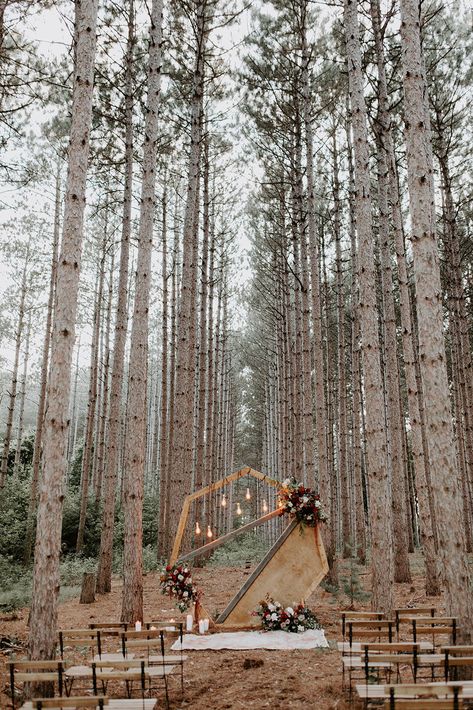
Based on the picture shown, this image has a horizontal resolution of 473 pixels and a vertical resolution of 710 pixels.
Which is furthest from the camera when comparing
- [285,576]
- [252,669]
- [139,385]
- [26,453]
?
[26,453]

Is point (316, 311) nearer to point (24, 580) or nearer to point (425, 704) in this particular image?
point (425, 704)

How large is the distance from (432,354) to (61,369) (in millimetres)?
3604

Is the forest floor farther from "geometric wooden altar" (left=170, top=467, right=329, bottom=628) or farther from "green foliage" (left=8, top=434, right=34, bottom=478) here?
"green foliage" (left=8, top=434, right=34, bottom=478)

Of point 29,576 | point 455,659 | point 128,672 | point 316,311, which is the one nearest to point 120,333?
point 316,311

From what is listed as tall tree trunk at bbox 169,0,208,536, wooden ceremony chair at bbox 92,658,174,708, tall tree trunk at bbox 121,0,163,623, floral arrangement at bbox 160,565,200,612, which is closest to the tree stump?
tall tree trunk at bbox 169,0,208,536

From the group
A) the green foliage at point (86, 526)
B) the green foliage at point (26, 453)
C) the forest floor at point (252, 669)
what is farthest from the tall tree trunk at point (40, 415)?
the green foliage at point (26, 453)

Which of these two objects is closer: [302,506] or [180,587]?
[180,587]

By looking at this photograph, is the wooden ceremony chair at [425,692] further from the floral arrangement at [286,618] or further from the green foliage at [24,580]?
the green foliage at [24,580]

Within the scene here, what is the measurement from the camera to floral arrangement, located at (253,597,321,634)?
7.53 meters

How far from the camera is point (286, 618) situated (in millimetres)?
7613

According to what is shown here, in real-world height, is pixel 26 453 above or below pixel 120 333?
below

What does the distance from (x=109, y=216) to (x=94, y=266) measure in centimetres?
320

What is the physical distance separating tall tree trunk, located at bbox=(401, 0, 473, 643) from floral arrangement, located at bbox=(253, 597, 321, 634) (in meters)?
3.53

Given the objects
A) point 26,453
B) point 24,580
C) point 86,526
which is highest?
point 26,453
